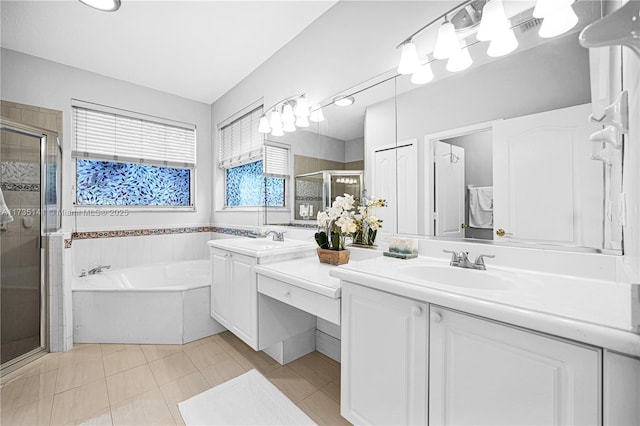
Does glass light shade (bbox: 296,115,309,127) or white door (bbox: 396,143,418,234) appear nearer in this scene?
white door (bbox: 396,143,418,234)

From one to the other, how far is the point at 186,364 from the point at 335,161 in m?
1.84

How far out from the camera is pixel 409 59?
4.79ft

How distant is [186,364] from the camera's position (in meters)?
2.02

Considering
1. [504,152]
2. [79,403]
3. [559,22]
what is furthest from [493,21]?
[79,403]

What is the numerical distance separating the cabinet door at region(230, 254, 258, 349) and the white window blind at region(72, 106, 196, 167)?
2053mm

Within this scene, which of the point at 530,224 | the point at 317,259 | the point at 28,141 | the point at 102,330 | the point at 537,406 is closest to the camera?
the point at 537,406

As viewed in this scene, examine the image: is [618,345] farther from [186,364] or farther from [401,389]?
[186,364]

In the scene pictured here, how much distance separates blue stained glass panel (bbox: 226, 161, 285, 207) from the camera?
8.62 ft

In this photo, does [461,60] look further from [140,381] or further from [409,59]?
[140,381]

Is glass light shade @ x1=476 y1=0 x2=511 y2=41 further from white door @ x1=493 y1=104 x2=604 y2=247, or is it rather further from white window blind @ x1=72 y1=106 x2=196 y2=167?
white window blind @ x1=72 y1=106 x2=196 y2=167

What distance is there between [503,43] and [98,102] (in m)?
3.54

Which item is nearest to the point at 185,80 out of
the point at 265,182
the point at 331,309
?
the point at 265,182

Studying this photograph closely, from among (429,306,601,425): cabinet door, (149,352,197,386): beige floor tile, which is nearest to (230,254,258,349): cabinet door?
(149,352,197,386): beige floor tile

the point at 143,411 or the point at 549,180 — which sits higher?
the point at 549,180
